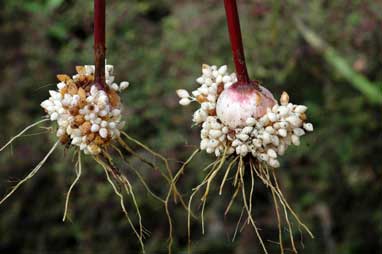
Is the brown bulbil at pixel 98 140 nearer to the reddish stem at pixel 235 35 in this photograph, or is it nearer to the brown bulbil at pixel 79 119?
the brown bulbil at pixel 79 119

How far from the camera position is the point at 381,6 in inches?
82.9

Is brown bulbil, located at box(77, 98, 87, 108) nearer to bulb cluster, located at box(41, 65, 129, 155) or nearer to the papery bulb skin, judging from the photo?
bulb cluster, located at box(41, 65, 129, 155)

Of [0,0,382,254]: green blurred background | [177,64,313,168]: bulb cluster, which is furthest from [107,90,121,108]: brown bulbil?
[0,0,382,254]: green blurred background

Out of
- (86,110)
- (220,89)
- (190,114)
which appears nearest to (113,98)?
(86,110)

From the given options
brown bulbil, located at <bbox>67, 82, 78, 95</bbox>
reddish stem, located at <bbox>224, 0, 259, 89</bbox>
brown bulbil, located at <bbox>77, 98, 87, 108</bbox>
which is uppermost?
reddish stem, located at <bbox>224, 0, 259, 89</bbox>

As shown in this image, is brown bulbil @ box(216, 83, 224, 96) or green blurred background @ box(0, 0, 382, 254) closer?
brown bulbil @ box(216, 83, 224, 96)

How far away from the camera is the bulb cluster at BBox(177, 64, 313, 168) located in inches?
37.4

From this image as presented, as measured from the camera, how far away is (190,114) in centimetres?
221

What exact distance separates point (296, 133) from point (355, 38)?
1268mm

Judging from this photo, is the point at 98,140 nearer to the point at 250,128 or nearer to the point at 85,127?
the point at 85,127

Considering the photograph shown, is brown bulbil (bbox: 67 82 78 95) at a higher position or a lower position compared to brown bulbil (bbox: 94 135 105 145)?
higher

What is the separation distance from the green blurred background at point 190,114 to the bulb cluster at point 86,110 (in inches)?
43.3

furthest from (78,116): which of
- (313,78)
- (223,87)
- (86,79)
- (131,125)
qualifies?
(313,78)

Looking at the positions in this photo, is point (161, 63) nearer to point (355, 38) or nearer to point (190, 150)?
point (190, 150)
